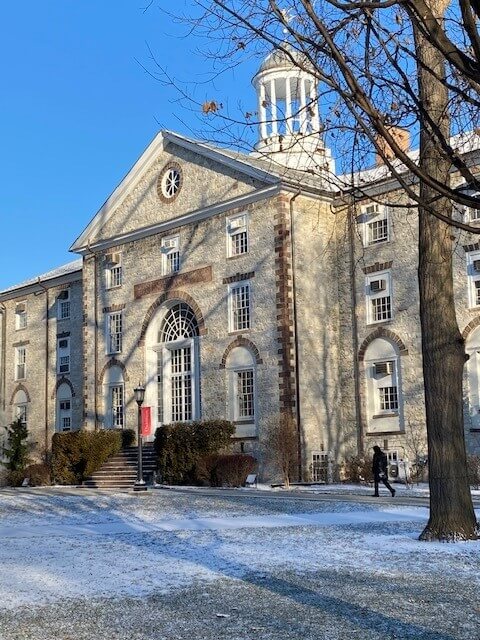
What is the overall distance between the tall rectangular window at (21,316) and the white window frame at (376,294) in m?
20.4

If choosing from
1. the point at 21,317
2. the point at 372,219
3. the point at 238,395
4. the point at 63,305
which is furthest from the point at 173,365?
the point at 21,317

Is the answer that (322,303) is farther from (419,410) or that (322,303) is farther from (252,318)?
(419,410)

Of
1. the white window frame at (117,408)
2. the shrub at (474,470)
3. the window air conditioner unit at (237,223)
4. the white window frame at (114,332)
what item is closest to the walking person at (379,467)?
the shrub at (474,470)

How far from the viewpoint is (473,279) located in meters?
27.3

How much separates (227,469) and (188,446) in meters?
2.31

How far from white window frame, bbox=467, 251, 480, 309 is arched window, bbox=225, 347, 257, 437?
761cm

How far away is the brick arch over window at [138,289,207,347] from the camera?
32.6 metres

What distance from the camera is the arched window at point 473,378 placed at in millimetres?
26766

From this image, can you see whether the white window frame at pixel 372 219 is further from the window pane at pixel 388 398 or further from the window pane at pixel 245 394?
the window pane at pixel 245 394

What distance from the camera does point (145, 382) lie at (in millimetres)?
34625

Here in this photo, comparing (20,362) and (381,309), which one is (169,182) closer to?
(381,309)

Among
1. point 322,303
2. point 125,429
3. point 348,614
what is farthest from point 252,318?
point 348,614

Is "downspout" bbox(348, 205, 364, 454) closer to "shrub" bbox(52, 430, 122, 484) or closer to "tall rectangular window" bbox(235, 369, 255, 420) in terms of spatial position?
"tall rectangular window" bbox(235, 369, 255, 420)

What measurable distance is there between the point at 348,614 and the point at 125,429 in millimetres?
27494
